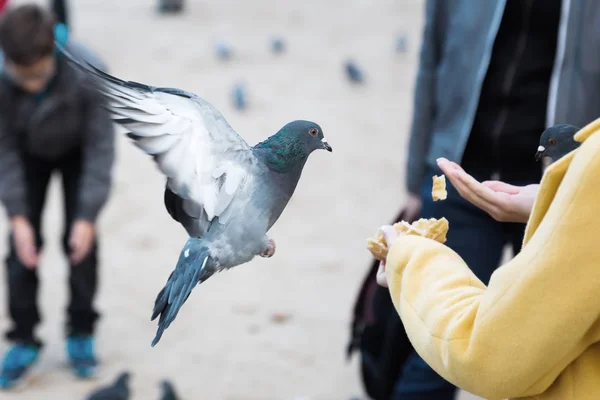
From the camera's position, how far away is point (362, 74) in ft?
21.5

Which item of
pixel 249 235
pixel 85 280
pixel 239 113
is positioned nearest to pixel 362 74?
pixel 239 113

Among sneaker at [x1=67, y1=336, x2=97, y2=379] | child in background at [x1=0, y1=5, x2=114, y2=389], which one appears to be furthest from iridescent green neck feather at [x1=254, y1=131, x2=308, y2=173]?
sneaker at [x1=67, y1=336, x2=97, y2=379]

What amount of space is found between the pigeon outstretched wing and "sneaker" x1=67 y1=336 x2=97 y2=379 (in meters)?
2.54

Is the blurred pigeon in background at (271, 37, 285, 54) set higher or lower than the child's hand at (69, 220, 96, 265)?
higher

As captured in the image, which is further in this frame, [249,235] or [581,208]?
[249,235]

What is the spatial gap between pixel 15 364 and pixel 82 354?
26 cm

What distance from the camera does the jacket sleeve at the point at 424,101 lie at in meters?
2.46

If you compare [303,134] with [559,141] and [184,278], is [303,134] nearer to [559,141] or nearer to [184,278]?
[184,278]

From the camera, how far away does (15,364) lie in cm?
345

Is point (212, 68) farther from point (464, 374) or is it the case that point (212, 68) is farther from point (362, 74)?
point (464, 374)

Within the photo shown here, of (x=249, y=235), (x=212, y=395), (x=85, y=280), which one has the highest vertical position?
(x=249, y=235)

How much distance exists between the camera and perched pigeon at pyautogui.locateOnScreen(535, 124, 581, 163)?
1.24 metres

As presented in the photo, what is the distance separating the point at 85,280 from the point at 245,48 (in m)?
4.35

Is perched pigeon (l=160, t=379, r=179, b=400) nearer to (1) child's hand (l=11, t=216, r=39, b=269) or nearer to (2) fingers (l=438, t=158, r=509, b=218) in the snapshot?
(1) child's hand (l=11, t=216, r=39, b=269)
